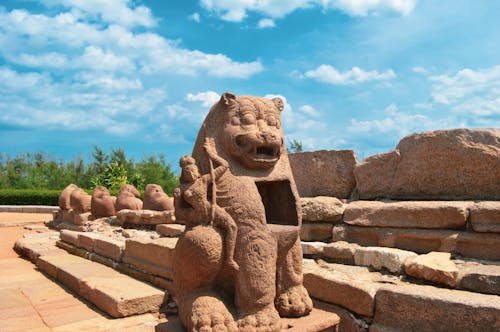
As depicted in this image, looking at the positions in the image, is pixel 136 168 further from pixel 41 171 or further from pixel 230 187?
pixel 230 187

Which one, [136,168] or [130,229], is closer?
[130,229]

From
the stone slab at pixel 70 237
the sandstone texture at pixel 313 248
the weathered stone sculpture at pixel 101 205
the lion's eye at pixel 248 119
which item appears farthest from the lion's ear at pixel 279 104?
the weathered stone sculpture at pixel 101 205

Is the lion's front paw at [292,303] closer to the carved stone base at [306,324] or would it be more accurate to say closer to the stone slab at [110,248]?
the carved stone base at [306,324]

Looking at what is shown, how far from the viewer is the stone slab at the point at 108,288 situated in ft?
12.3

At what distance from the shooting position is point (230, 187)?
2451 millimetres

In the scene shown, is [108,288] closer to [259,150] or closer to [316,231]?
[316,231]

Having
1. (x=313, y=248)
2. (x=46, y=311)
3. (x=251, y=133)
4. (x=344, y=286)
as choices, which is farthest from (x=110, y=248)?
(x=251, y=133)

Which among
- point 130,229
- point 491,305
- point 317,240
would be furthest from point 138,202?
point 491,305

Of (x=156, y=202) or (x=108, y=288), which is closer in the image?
(x=108, y=288)

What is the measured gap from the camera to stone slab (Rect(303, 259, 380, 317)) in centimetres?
293

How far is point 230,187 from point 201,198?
0.20m

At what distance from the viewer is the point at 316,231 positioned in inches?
183

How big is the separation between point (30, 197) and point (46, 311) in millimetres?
14554

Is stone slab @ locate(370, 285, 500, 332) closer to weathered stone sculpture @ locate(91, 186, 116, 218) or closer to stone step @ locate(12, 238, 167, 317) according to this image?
stone step @ locate(12, 238, 167, 317)
